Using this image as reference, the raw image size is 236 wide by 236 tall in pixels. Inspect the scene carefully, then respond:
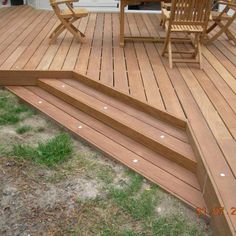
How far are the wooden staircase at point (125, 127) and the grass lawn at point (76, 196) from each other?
9 centimetres

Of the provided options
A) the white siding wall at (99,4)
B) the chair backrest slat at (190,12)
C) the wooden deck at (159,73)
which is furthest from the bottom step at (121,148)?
the white siding wall at (99,4)

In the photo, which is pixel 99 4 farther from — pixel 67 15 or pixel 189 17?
pixel 189 17

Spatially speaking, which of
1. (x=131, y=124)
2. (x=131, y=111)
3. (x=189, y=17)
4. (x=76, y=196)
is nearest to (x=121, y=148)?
(x=131, y=124)

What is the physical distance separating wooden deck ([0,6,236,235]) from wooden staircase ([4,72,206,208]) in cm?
9

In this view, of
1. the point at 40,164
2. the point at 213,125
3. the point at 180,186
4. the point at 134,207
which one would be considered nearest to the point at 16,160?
the point at 40,164

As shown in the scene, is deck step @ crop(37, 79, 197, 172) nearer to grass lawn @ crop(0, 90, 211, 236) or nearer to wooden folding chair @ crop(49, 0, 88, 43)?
grass lawn @ crop(0, 90, 211, 236)

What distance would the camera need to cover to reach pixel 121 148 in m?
2.68

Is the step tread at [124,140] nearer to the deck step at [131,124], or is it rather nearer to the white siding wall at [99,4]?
the deck step at [131,124]

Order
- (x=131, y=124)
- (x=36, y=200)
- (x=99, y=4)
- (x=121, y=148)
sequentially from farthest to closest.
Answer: (x=99, y=4) → (x=131, y=124) → (x=121, y=148) → (x=36, y=200)

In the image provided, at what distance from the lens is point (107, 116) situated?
116 inches

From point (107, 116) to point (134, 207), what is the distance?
103 cm

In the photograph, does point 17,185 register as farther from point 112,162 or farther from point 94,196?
point 112,162

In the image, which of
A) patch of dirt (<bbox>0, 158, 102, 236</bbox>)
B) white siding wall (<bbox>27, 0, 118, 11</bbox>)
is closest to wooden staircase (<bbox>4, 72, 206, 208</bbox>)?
patch of dirt (<bbox>0, 158, 102, 236</bbox>)

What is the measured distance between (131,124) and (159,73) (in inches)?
37.3
